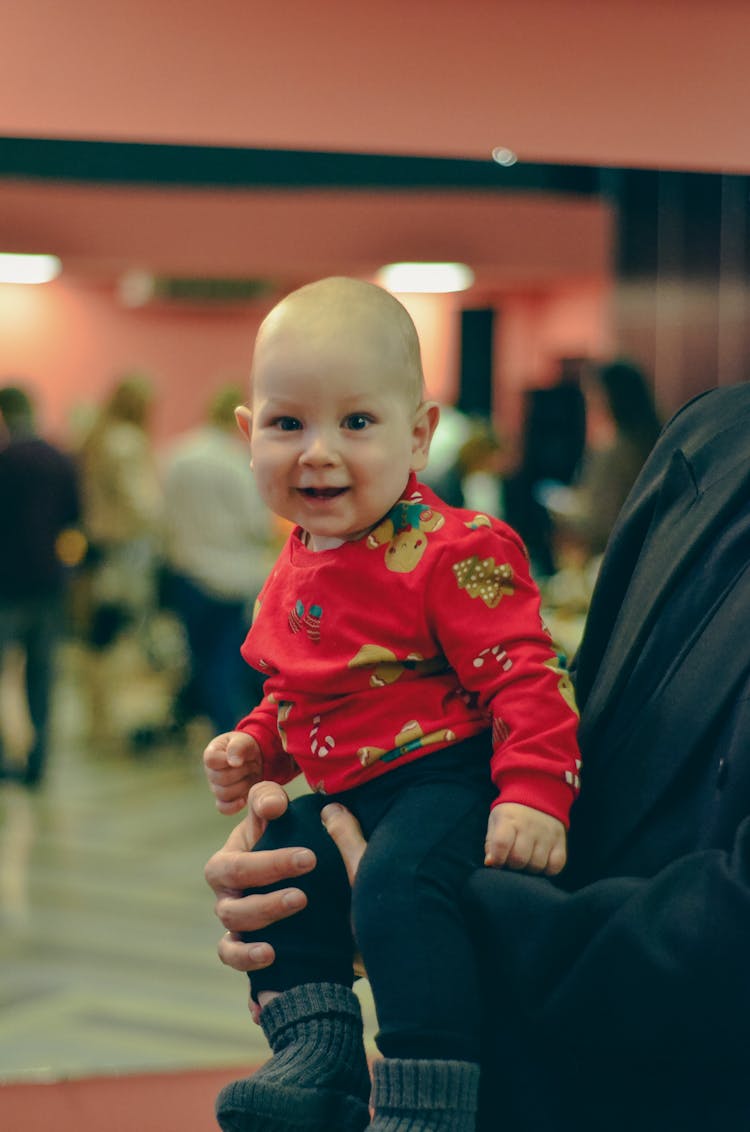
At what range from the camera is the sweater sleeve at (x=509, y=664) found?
1161mm

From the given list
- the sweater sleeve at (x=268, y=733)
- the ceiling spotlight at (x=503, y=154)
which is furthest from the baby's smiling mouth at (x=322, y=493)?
the ceiling spotlight at (x=503, y=154)

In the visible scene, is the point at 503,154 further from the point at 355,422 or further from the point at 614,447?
the point at 614,447

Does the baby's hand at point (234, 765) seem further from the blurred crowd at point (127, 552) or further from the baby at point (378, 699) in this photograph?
the blurred crowd at point (127, 552)

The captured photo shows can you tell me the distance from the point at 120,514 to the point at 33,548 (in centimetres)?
85

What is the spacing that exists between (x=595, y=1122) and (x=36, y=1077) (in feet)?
5.78

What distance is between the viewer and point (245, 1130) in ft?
3.83

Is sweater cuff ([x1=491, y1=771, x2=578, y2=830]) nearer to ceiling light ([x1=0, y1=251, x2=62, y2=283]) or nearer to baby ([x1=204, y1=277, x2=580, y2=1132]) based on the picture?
baby ([x1=204, y1=277, x2=580, y2=1132])

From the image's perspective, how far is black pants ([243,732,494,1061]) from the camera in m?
1.12

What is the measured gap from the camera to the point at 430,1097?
109 centimetres

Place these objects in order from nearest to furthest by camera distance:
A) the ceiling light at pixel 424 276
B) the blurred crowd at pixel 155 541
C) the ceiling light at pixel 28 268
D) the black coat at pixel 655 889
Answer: the black coat at pixel 655 889 → the blurred crowd at pixel 155 541 → the ceiling light at pixel 424 276 → the ceiling light at pixel 28 268

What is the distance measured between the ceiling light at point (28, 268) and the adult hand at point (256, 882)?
30.3ft

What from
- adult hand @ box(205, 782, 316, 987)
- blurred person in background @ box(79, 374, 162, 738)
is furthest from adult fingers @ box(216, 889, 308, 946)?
blurred person in background @ box(79, 374, 162, 738)

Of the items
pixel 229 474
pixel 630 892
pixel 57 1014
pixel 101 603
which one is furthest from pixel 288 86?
pixel 101 603

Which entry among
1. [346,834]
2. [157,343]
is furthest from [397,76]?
[157,343]
